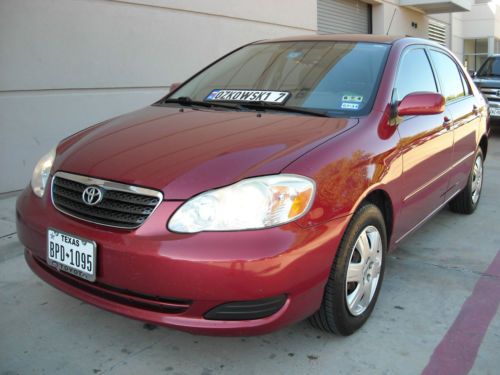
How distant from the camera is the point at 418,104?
3.05 m

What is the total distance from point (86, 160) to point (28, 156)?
10.1 ft

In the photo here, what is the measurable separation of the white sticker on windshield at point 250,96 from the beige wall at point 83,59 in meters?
2.66

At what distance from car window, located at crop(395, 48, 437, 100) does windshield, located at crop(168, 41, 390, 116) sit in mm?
166

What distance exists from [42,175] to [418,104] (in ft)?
Result: 6.94

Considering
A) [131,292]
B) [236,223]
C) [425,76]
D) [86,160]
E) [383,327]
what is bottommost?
[383,327]

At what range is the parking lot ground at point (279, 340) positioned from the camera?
2490 mm

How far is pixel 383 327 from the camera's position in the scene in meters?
2.86

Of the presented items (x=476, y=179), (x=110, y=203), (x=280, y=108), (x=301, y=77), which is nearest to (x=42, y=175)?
(x=110, y=203)

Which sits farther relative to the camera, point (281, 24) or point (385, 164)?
point (281, 24)

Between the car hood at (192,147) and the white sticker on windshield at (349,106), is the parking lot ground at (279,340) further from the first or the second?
the white sticker on windshield at (349,106)

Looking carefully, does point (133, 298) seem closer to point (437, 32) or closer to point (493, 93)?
point (493, 93)

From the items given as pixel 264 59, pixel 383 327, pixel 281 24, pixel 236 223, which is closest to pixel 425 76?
pixel 264 59

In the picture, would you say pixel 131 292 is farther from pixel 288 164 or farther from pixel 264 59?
pixel 264 59

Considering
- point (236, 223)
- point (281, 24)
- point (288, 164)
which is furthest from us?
point (281, 24)
